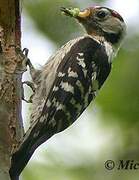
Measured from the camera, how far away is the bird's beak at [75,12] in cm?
354

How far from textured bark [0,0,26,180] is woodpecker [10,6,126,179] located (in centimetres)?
16

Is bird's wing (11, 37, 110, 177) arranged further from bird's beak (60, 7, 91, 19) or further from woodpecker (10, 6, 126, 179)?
bird's beak (60, 7, 91, 19)

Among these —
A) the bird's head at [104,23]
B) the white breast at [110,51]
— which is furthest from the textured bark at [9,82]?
the bird's head at [104,23]

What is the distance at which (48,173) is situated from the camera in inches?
138

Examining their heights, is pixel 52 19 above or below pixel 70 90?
above

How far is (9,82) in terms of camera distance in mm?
2719

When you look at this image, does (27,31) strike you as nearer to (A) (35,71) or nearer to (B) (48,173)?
(A) (35,71)

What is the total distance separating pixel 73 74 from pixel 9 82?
617mm

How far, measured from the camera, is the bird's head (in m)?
3.85

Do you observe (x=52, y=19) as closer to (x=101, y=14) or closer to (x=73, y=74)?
(x=101, y=14)

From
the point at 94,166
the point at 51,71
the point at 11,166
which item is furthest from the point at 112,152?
the point at 11,166

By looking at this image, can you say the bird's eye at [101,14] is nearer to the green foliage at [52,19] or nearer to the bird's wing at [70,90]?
the green foliage at [52,19]

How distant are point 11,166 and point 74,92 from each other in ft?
3.28

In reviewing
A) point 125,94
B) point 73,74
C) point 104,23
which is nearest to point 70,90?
point 73,74
